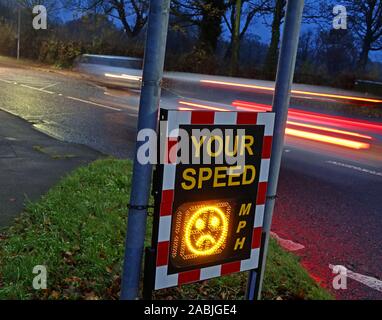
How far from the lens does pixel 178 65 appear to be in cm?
2850

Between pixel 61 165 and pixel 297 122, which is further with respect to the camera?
pixel 297 122

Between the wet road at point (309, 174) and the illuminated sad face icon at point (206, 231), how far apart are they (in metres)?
1.84

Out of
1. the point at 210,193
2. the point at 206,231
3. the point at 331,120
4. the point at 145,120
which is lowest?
the point at 206,231

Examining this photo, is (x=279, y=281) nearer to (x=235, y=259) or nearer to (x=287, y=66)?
(x=235, y=259)

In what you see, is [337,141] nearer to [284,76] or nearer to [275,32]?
[284,76]

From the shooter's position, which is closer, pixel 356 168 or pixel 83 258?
pixel 83 258

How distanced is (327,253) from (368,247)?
560 millimetres

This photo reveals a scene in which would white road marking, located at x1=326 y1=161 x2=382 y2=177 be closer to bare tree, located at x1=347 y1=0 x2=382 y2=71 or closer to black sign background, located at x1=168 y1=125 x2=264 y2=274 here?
black sign background, located at x1=168 y1=125 x2=264 y2=274

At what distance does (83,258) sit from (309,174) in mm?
5400

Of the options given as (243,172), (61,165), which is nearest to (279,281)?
(243,172)

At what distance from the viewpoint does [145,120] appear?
232 centimetres

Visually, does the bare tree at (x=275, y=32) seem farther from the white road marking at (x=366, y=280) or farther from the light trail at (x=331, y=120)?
the white road marking at (x=366, y=280)

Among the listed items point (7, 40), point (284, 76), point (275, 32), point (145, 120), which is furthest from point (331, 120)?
point (7, 40)

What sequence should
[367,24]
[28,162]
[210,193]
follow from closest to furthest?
[210,193]
[28,162]
[367,24]
